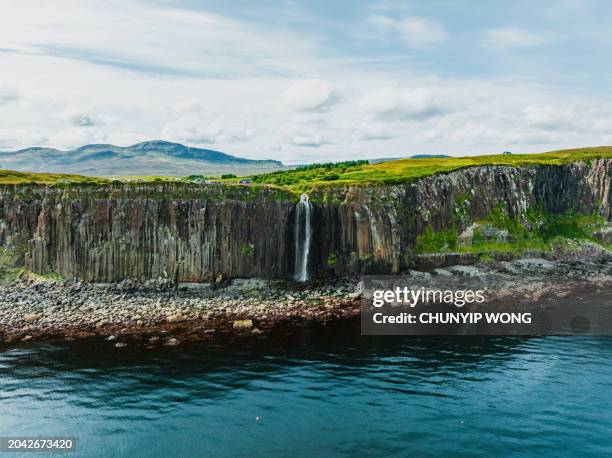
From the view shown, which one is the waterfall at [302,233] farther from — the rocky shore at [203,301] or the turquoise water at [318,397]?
the turquoise water at [318,397]

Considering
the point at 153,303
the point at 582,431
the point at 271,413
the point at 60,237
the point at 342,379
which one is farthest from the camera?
the point at 60,237

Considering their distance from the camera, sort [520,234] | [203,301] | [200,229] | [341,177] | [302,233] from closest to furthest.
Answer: [203,301] → [200,229] → [302,233] → [520,234] → [341,177]

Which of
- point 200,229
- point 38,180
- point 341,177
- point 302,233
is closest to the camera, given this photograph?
point 200,229

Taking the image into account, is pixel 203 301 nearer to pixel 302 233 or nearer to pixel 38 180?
pixel 302 233

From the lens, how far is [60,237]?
67812mm

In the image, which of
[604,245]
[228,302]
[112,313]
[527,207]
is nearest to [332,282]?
[228,302]

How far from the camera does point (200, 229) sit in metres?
71.1

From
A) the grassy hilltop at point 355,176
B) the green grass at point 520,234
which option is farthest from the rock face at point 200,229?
the green grass at point 520,234

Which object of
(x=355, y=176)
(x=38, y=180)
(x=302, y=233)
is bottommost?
(x=302, y=233)

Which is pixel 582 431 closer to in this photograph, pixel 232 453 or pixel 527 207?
pixel 232 453

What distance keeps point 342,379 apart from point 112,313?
108ft

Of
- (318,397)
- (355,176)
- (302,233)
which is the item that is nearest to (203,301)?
(302,233)

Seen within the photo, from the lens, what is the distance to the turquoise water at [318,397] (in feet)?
97.8

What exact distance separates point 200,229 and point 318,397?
41.6 m
